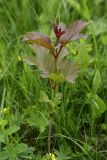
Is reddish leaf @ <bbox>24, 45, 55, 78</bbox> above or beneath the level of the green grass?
above

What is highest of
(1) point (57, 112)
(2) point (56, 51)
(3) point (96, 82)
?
(2) point (56, 51)

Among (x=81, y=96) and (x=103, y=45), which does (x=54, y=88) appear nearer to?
(x=81, y=96)

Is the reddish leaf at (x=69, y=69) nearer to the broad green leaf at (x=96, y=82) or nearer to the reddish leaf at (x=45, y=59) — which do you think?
the reddish leaf at (x=45, y=59)

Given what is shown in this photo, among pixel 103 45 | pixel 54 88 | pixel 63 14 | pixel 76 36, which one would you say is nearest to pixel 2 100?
pixel 54 88

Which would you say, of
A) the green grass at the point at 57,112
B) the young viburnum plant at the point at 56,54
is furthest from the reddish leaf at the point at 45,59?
the green grass at the point at 57,112

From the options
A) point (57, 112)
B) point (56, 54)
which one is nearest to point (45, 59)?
point (56, 54)

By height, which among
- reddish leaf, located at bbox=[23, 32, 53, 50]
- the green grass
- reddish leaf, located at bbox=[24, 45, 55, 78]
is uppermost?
reddish leaf, located at bbox=[23, 32, 53, 50]

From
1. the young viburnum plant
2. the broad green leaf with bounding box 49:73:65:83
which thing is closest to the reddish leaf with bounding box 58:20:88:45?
the young viburnum plant

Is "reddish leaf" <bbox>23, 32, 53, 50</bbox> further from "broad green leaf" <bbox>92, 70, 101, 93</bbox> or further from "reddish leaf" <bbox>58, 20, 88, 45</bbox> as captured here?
"broad green leaf" <bbox>92, 70, 101, 93</bbox>

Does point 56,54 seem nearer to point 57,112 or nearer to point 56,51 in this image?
point 56,51

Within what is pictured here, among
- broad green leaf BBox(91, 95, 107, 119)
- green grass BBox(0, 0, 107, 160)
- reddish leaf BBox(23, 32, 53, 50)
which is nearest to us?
reddish leaf BBox(23, 32, 53, 50)
